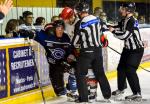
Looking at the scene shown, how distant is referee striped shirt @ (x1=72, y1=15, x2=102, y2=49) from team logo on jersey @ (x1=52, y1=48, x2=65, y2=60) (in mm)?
476

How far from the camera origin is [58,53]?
5.26 m

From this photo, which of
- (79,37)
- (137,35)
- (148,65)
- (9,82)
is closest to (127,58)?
(137,35)

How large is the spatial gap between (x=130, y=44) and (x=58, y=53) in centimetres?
89

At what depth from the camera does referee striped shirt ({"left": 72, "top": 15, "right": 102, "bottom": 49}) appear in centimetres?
471

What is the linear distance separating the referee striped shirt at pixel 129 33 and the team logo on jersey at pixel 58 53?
70cm

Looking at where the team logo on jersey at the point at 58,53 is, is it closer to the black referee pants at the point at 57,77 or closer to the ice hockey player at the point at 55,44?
the ice hockey player at the point at 55,44

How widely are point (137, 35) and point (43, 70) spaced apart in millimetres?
1283

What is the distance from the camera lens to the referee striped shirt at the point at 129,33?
5.00 meters

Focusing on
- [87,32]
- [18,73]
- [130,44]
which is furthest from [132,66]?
[18,73]

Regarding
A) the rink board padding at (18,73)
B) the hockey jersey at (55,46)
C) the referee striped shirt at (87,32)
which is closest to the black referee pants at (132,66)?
the referee striped shirt at (87,32)

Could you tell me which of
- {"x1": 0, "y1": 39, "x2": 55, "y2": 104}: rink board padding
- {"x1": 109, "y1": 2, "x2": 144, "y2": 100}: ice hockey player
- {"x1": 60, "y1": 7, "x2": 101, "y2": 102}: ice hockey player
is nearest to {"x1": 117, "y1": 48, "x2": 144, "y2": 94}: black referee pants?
{"x1": 109, "y1": 2, "x2": 144, "y2": 100}: ice hockey player

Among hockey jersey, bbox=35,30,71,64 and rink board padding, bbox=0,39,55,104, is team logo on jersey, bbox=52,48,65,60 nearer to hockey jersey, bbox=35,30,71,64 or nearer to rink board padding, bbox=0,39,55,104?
hockey jersey, bbox=35,30,71,64

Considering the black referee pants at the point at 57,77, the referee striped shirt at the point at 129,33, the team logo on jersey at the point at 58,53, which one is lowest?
the black referee pants at the point at 57,77

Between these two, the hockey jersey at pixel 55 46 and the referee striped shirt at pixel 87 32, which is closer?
the referee striped shirt at pixel 87 32
